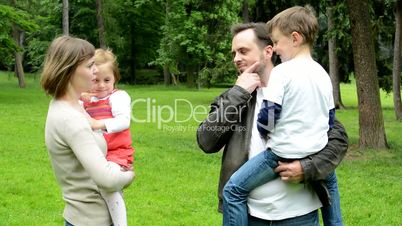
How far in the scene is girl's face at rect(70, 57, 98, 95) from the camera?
246 cm

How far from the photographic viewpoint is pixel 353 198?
757cm

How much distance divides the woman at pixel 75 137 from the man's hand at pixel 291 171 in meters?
0.71

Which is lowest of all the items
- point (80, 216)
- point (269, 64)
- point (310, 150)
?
point (80, 216)

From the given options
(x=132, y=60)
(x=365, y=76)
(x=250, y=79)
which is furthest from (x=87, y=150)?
(x=132, y=60)

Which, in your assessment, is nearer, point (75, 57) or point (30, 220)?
point (75, 57)

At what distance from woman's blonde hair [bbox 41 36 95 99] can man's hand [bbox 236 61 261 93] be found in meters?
0.76

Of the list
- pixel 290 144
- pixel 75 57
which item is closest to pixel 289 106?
pixel 290 144

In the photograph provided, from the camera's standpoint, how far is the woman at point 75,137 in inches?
92.5

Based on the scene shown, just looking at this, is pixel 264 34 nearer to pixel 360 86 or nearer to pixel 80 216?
A: pixel 80 216

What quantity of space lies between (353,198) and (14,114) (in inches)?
518

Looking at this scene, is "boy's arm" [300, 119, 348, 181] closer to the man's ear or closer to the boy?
the boy

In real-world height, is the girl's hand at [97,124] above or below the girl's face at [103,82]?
below

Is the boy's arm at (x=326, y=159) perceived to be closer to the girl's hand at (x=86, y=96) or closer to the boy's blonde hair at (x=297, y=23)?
the boy's blonde hair at (x=297, y=23)

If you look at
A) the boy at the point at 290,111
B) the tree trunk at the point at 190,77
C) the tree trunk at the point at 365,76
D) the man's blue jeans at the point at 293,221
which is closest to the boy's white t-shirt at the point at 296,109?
the boy at the point at 290,111
